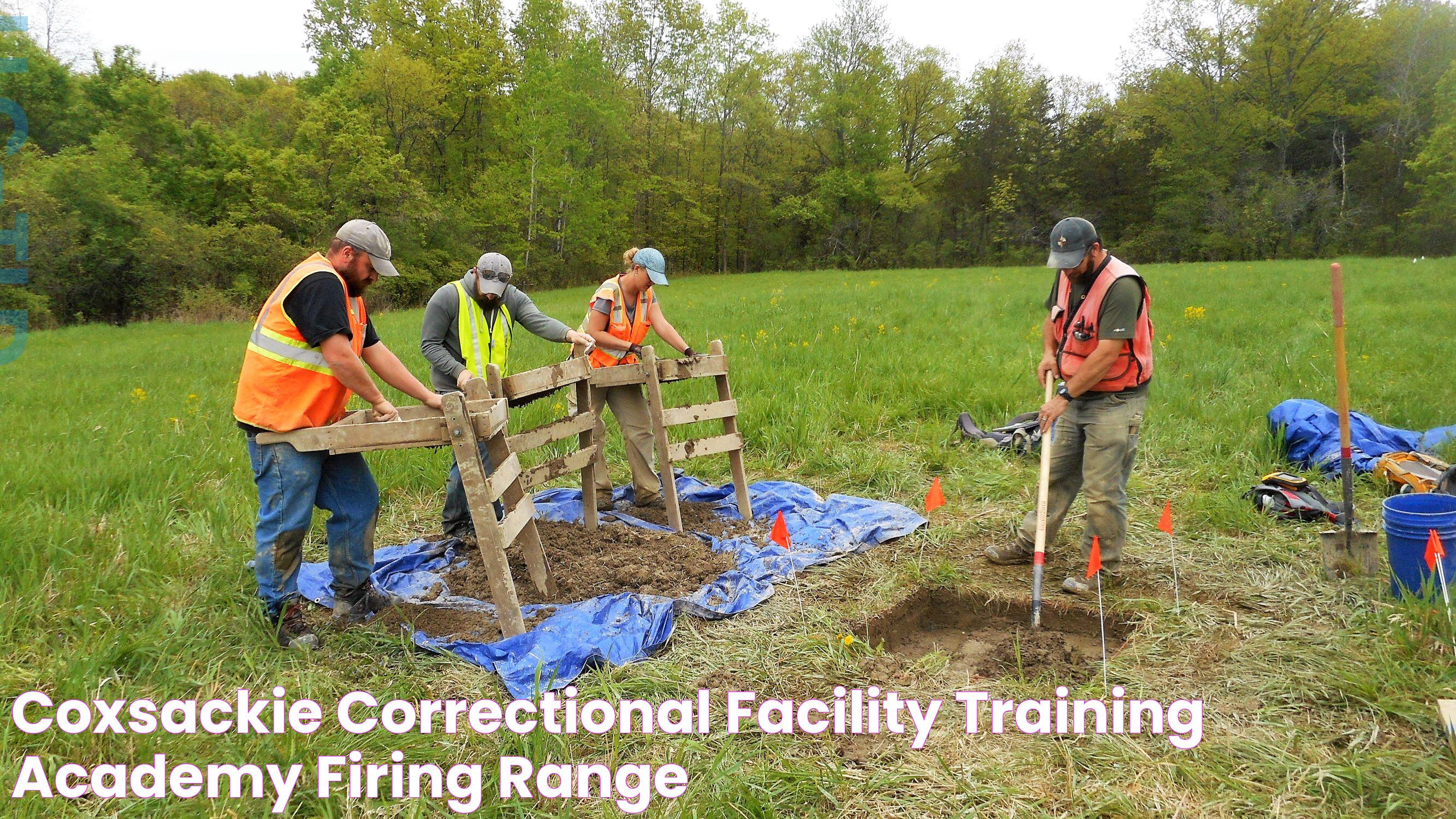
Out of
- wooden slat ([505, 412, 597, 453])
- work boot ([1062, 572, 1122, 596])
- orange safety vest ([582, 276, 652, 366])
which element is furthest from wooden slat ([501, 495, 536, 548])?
work boot ([1062, 572, 1122, 596])

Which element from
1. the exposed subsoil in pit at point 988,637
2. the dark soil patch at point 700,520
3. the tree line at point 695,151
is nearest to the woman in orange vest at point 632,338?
the dark soil patch at point 700,520

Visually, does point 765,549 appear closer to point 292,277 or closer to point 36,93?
point 292,277

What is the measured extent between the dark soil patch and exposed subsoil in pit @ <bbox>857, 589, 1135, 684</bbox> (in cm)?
156

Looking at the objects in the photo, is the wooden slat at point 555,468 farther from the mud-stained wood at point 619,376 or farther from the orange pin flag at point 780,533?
the orange pin flag at point 780,533

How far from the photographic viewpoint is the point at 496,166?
36.2m

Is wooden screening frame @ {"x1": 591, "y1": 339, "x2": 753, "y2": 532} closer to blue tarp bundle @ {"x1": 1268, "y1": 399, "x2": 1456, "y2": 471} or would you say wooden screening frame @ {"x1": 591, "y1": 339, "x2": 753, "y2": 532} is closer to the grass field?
the grass field

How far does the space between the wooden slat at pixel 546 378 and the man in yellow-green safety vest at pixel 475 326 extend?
7.0 inches

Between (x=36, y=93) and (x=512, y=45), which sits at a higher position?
(x=512, y=45)

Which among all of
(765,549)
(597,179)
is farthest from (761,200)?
(765,549)

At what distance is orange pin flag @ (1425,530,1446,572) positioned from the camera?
3.73 m

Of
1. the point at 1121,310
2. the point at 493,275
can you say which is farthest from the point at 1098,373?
the point at 493,275

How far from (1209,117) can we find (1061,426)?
4531 cm

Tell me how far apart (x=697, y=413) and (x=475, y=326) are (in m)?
1.67

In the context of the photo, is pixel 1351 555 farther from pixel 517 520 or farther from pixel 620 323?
pixel 620 323
